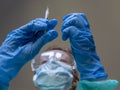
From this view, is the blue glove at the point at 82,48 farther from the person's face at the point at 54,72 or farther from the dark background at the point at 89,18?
the dark background at the point at 89,18

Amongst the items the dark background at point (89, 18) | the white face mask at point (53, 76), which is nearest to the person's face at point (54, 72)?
the white face mask at point (53, 76)

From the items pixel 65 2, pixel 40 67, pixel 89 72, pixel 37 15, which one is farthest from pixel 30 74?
pixel 89 72

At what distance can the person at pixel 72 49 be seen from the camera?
1593 mm

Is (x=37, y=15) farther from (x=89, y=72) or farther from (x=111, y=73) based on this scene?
(x=89, y=72)

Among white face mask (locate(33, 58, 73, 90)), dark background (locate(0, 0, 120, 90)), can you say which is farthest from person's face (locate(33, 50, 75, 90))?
dark background (locate(0, 0, 120, 90))

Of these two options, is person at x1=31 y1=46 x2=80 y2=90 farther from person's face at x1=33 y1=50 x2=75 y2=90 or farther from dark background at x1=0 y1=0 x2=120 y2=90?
dark background at x1=0 y1=0 x2=120 y2=90

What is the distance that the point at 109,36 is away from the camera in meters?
2.32

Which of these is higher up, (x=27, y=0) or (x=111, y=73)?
(x=27, y=0)

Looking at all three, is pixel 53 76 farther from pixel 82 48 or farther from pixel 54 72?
pixel 82 48

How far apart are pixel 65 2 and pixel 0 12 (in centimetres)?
56

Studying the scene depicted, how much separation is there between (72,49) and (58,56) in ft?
0.43

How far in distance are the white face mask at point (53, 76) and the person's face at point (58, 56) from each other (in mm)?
34

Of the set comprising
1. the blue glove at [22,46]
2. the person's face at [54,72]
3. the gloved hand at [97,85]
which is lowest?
the gloved hand at [97,85]

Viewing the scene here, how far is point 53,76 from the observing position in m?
1.64
